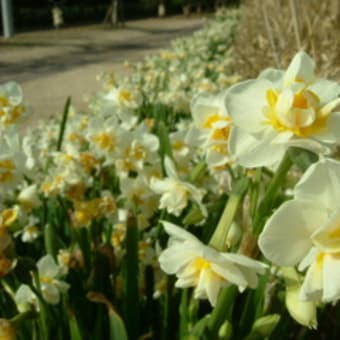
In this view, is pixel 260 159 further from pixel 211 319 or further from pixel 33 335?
pixel 33 335

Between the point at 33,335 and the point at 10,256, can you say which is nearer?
the point at 10,256

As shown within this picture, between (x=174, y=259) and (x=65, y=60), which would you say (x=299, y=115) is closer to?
(x=174, y=259)

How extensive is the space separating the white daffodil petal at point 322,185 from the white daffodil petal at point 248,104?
0.41ft

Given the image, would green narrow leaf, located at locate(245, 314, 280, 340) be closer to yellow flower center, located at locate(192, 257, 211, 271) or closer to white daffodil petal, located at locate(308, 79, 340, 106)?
yellow flower center, located at locate(192, 257, 211, 271)

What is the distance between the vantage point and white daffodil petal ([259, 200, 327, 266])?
1.77ft

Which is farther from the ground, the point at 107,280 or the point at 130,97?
Answer: the point at 130,97

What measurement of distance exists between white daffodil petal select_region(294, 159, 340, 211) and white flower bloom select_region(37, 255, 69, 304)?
0.55 metres

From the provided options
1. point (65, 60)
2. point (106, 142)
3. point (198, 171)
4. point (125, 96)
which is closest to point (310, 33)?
point (125, 96)

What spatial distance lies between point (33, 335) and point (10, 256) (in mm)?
253

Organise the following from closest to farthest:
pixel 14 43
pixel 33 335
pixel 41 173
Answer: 1. pixel 33 335
2. pixel 41 173
3. pixel 14 43

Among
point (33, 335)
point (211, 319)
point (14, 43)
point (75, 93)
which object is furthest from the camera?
point (14, 43)

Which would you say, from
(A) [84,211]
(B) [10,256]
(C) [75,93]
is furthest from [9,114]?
(C) [75,93]

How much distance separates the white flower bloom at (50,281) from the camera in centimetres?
96

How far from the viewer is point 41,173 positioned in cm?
156
